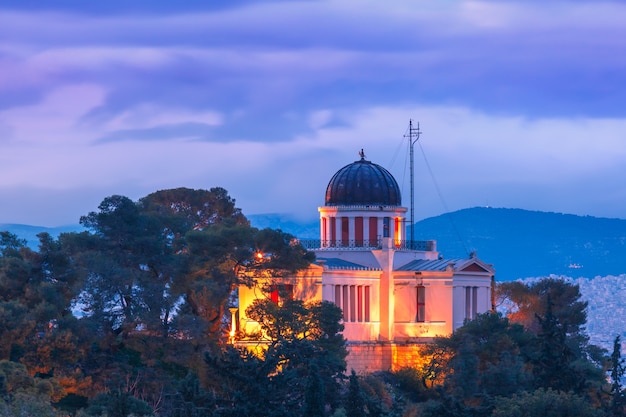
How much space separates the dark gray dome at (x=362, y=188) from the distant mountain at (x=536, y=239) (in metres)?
64.5

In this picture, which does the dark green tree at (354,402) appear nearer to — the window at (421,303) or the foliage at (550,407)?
the foliage at (550,407)

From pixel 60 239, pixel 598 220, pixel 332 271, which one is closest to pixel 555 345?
pixel 332 271

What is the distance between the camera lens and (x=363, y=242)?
9956 cm

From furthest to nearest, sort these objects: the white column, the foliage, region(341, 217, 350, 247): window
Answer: region(341, 217, 350, 247): window
the white column
the foliage

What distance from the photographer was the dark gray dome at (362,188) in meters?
99.6

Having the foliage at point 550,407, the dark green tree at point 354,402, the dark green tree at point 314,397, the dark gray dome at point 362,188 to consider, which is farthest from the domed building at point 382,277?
the dark green tree at point 314,397

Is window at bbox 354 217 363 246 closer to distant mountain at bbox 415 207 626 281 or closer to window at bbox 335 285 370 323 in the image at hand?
window at bbox 335 285 370 323

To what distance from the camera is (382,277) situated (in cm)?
9831

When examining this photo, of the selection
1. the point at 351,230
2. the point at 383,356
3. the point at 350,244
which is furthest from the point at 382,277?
the point at 383,356

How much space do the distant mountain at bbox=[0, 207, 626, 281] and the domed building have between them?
212ft

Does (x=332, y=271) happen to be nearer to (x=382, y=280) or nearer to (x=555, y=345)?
(x=382, y=280)

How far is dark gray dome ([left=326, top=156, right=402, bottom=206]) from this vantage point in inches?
3920

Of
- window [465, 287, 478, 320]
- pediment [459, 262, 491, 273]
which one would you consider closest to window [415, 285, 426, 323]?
pediment [459, 262, 491, 273]

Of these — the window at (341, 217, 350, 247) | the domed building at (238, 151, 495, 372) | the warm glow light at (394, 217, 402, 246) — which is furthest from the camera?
the warm glow light at (394, 217, 402, 246)
